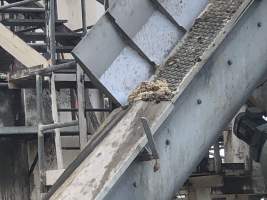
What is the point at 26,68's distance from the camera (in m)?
7.29

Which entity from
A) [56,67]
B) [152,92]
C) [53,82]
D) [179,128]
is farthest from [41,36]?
[179,128]

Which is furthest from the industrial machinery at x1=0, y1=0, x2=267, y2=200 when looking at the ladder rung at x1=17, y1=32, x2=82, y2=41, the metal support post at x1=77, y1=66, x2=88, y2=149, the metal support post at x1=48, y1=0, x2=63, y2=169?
the ladder rung at x1=17, y1=32, x2=82, y2=41

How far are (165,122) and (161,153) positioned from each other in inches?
8.6

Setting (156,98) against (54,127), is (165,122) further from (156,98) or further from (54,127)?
(54,127)

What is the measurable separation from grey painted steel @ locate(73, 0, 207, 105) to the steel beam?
1.00 ft

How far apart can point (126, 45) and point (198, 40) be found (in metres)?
0.56

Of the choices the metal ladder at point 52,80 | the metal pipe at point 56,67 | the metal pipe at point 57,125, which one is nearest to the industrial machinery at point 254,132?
the metal ladder at point 52,80

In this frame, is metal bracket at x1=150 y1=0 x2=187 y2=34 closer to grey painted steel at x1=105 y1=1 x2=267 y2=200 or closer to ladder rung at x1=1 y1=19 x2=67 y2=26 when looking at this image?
grey painted steel at x1=105 y1=1 x2=267 y2=200

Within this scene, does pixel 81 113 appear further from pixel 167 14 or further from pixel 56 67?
pixel 167 14

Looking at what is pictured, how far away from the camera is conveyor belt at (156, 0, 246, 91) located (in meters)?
4.82

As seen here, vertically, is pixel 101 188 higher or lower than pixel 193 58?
lower

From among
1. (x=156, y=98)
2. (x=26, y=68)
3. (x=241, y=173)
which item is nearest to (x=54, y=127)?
(x=26, y=68)

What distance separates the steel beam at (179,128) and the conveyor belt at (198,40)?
10 centimetres

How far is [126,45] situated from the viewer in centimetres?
506
